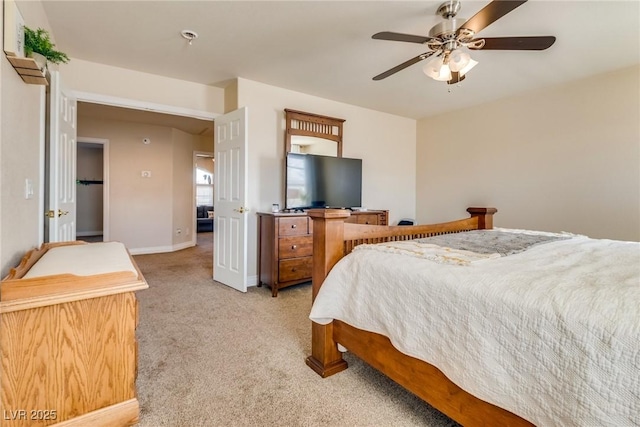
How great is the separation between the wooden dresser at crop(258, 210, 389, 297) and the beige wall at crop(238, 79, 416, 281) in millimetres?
229

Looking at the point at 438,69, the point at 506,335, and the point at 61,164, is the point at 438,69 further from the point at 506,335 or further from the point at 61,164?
the point at 61,164

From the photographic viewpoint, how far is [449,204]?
15.5 feet

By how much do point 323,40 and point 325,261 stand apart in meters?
2.07

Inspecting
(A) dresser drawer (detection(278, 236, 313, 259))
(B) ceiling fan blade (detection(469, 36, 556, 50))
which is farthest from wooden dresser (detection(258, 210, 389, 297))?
(B) ceiling fan blade (detection(469, 36, 556, 50))

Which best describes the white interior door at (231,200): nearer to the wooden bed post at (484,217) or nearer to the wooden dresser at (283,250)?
the wooden dresser at (283,250)

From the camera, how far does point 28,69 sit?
4.89 ft

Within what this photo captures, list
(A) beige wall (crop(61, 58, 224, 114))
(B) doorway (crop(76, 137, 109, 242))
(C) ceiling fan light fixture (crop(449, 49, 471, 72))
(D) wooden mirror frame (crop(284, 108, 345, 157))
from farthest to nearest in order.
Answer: (B) doorway (crop(76, 137, 109, 242)), (D) wooden mirror frame (crop(284, 108, 345, 157)), (A) beige wall (crop(61, 58, 224, 114)), (C) ceiling fan light fixture (crop(449, 49, 471, 72))

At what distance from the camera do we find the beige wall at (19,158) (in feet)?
4.31

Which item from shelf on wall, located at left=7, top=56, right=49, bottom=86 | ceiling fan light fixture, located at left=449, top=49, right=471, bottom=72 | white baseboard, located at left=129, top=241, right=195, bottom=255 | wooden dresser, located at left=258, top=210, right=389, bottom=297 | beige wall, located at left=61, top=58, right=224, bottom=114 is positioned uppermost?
beige wall, located at left=61, top=58, right=224, bottom=114

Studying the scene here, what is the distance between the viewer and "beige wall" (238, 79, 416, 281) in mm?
3553

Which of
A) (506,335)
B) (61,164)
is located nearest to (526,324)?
(506,335)

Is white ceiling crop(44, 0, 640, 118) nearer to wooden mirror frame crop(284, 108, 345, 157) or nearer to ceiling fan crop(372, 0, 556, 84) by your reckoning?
ceiling fan crop(372, 0, 556, 84)

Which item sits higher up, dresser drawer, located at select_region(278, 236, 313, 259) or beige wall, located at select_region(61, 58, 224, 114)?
beige wall, located at select_region(61, 58, 224, 114)

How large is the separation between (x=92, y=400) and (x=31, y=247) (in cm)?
118
